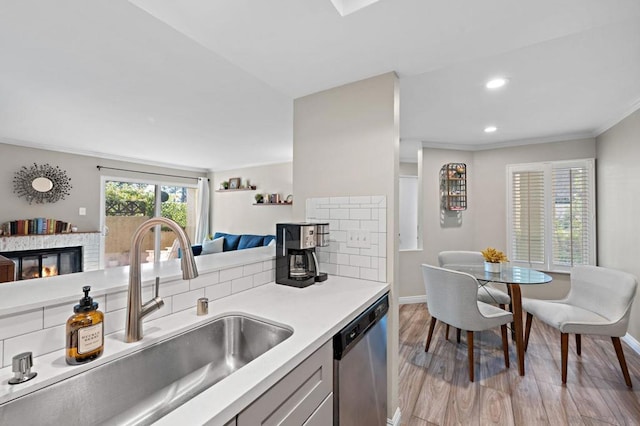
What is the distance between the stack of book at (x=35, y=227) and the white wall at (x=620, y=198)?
7009 mm

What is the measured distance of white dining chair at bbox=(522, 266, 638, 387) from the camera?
6.56 ft

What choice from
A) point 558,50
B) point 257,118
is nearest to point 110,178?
point 257,118

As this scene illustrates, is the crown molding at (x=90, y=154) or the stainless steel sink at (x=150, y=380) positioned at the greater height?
the crown molding at (x=90, y=154)

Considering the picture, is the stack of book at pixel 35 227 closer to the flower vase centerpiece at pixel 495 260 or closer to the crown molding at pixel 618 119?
the flower vase centerpiece at pixel 495 260

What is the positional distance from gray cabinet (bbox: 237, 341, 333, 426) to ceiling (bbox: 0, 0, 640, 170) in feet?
4.76

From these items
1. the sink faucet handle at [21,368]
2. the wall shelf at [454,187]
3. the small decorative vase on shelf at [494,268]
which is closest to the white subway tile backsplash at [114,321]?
the sink faucet handle at [21,368]

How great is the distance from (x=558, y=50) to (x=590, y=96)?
3.51 feet

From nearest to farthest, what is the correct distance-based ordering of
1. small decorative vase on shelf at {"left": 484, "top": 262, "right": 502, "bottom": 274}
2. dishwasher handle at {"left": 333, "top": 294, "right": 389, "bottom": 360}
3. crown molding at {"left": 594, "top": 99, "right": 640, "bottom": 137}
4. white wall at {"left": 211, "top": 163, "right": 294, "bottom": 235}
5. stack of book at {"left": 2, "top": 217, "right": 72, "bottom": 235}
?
dishwasher handle at {"left": 333, "top": 294, "right": 389, "bottom": 360}
crown molding at {"left": 594, "top": 99, "right": 640, "bottom": 137}
small decorative vase on shelf at {"left": 484, "top": 262, "right": 502, "bottom": 274}
stack of book at {"left": 2, "top": 217, "right": 72, "bottom": 235}
white wall at {"left": 211, "top": 163, "right": 294, "bottom": 235}

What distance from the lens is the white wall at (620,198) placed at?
2.53 meters

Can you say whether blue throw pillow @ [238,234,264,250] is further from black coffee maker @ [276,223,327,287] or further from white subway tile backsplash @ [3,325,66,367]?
white subway tile backsplash @ [3,325,66,367]

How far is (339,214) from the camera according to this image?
1.88m

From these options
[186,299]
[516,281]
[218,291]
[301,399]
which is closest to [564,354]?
[516,281]

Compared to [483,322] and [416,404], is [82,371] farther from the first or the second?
[483,322]

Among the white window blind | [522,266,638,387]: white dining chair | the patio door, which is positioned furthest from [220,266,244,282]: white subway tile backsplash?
the white window blind
